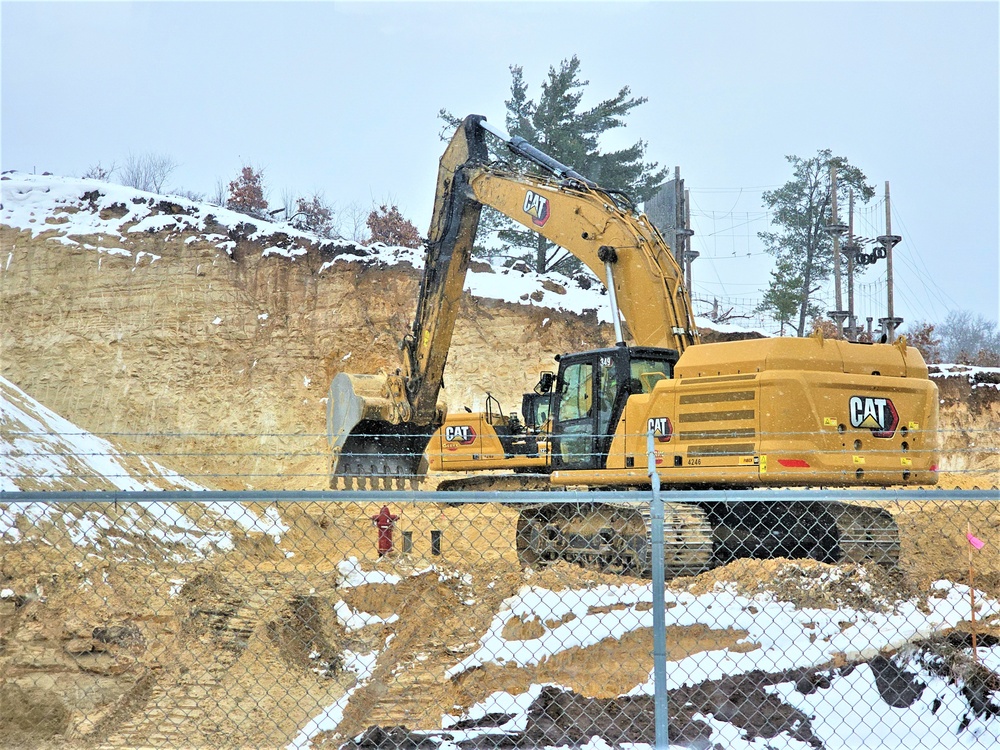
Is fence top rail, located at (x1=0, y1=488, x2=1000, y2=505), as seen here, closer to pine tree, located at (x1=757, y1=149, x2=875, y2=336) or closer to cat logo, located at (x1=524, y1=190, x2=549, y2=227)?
cat logo, located at (x1=524, y1=190, x2=549, y2=227)

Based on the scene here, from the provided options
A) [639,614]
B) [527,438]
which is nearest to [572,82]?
[527,438]

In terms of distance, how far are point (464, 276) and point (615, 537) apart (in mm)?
4962

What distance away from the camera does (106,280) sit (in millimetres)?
22844

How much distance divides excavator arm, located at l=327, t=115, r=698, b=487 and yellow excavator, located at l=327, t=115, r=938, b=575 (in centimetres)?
2

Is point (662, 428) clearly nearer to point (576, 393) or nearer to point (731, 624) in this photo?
point (576, 393)

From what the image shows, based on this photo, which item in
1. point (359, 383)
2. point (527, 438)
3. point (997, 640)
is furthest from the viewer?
point (359, 383)

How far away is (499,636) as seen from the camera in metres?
8.21

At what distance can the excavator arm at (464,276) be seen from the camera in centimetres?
1116

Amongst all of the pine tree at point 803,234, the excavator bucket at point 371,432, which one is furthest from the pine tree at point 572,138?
the excavator bucket at point 371,432

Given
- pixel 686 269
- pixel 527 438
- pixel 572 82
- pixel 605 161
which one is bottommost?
pixel 527 438

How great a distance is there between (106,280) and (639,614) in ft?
59.4

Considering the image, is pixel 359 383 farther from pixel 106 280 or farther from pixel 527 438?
pixel 106 280

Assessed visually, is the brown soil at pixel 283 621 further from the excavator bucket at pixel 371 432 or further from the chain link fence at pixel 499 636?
the excavator bucket at pixel 371 432

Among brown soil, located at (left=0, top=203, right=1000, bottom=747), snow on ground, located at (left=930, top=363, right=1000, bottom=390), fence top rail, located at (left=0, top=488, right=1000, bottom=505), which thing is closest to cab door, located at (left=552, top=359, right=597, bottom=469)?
brown soil, located at (left=0, top=203, right=1000, bottom=747)
